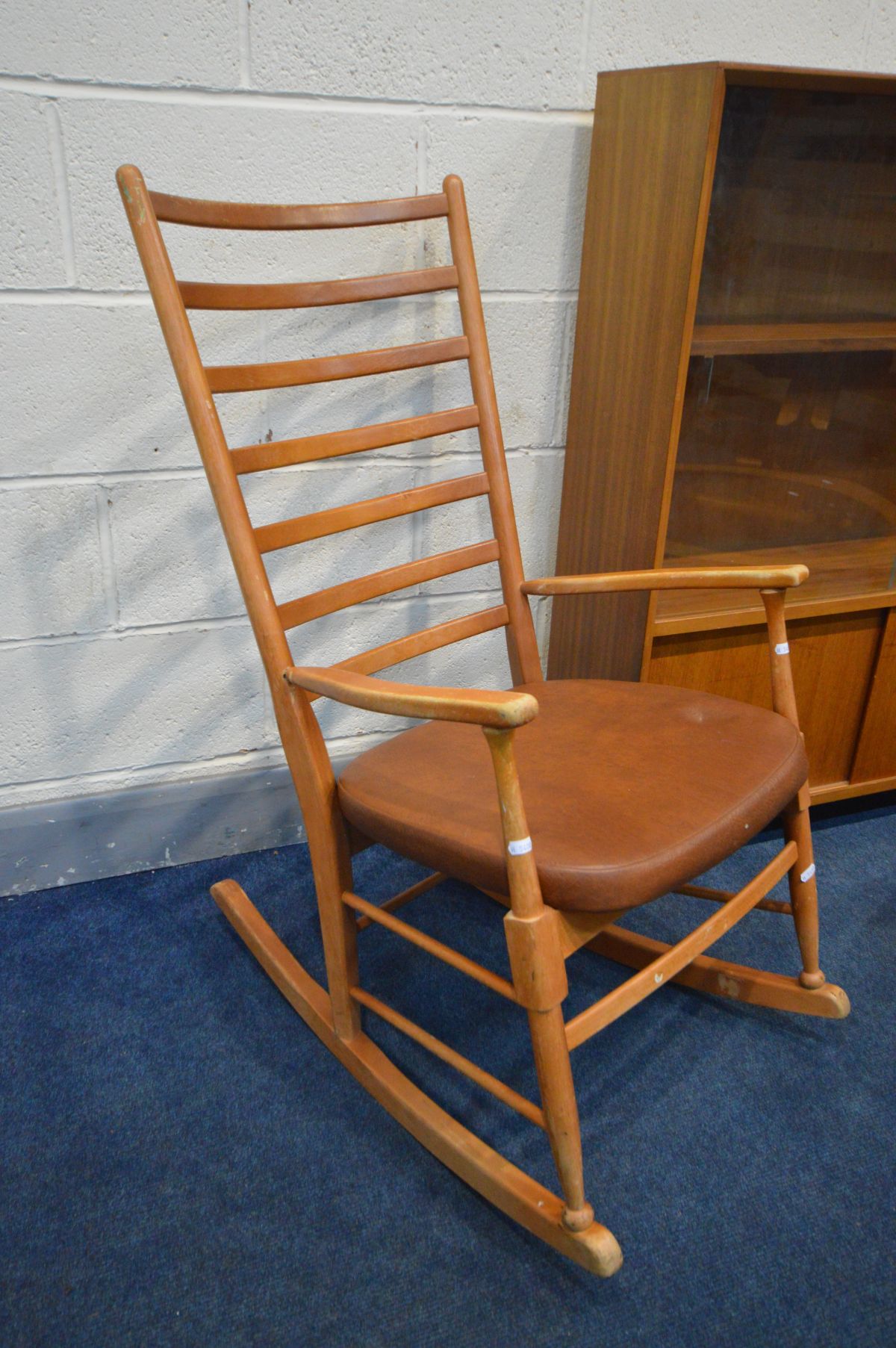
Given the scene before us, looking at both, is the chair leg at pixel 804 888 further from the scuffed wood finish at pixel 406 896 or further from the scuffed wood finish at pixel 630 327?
the scuffed wood finish at pixel 406 896

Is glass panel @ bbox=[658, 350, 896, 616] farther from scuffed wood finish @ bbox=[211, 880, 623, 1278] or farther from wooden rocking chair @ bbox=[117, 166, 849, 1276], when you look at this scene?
scuffed wood finish @ bbox=[211, 880, 623, 1278]

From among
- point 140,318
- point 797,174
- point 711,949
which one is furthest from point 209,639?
point 797,174

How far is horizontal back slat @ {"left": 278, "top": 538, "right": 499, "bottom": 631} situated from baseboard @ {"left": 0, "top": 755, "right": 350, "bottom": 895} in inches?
20.2

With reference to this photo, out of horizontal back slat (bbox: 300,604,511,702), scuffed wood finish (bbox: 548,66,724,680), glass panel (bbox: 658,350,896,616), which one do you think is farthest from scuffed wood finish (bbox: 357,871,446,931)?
glass panel (bbox: 658,350,896,616)

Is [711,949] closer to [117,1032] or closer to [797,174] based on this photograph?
[117,1032]

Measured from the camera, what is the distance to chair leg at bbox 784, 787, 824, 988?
1.21 m

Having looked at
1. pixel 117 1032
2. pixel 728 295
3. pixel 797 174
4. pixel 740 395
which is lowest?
pixel 117 1032

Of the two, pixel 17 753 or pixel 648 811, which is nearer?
pixel 648 811

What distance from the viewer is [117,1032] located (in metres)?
1.30

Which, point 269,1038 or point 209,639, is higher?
point 209,639

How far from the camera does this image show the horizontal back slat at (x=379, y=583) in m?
1.15

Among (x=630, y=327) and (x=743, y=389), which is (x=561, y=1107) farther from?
(x=743, y=389)

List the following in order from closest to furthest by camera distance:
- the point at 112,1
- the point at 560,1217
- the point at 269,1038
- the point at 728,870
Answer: the point at 560,1217 < the point at 112,1 < the point at 269,1038 < the point at 728,870

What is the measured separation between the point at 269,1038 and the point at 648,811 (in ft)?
2.04
